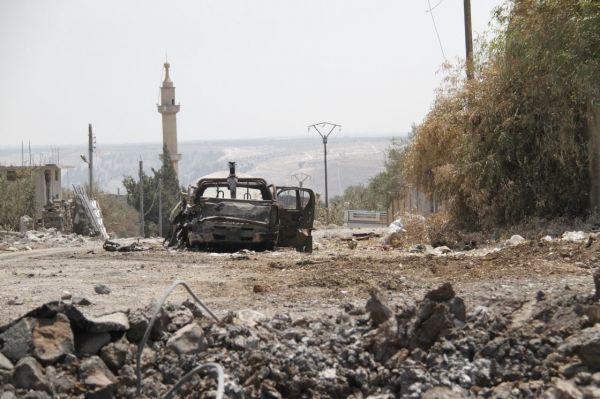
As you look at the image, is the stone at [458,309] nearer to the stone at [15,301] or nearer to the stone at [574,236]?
the stone at [15,301]

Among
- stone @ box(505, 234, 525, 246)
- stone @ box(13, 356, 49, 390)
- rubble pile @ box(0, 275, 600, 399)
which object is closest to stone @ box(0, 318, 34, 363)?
rubble pile @ box(0, 275, 600, 399)

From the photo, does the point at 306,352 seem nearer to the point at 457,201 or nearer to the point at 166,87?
the point at 457,201

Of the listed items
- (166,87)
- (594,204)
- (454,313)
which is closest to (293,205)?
(594,204)

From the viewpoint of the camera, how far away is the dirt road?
10297 millimetres

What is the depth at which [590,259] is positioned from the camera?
12.6 meters

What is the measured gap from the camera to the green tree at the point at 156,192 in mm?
66938

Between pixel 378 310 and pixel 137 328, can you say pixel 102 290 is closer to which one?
pixel 137 328

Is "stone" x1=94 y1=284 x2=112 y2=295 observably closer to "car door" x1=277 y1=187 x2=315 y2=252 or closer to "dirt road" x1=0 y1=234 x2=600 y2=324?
"dirt road" x1=0 y1=234 x2=600 y2=324

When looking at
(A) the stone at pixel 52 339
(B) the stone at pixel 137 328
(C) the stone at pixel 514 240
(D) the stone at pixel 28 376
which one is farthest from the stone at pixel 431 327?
(C) the stone at pixel 514 240

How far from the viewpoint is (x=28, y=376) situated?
→ 747 centimetres

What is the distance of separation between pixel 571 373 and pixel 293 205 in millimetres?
14366

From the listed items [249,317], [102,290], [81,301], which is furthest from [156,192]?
[249,317]

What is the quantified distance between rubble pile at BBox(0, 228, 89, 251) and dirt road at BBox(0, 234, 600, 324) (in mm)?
7043

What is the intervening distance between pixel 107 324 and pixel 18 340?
30.2 inches
